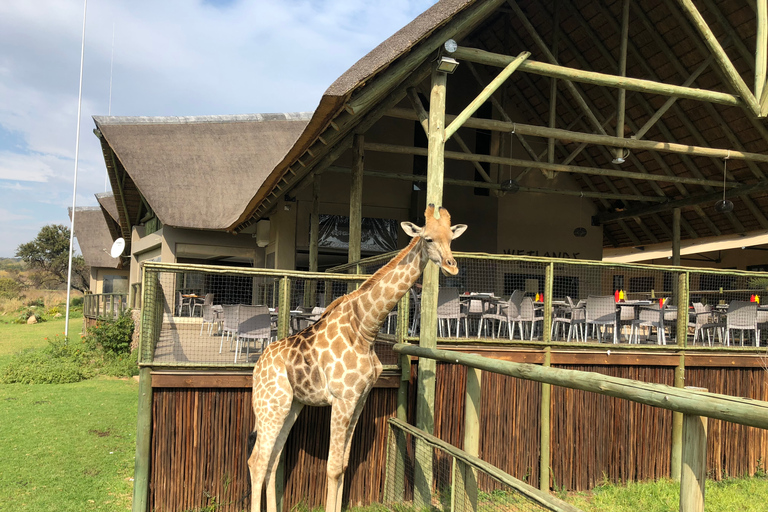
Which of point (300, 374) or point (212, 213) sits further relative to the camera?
point (212, 213)

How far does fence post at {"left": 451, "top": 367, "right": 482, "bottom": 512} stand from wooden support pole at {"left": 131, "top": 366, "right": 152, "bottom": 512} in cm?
256

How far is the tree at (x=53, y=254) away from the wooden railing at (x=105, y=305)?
1121 inches

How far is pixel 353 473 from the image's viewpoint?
5.28m

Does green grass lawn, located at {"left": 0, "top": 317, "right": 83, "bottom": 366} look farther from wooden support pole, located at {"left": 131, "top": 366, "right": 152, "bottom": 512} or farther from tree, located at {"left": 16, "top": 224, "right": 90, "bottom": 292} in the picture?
tree, located at {"left": 16, "top": 224, "right": 90, "bottom": 292}

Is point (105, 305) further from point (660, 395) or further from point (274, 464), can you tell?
point (660, 395)

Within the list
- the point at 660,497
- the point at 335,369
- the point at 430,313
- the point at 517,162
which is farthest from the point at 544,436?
the point at 517,162

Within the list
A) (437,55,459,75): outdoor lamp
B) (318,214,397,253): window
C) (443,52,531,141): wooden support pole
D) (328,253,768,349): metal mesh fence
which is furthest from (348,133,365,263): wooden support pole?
(318,214,397,253): window

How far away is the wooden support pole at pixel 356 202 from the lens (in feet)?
28.1

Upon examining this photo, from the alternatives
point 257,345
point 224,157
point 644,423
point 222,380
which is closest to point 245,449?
point 222,380

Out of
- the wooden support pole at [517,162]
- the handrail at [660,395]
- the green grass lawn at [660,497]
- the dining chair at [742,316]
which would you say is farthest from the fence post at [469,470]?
the dining chair at [742,316]

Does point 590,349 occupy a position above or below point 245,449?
above

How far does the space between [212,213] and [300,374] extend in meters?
10.4

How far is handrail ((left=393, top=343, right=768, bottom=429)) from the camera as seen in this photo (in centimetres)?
227

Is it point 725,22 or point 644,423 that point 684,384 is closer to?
point 644,423
